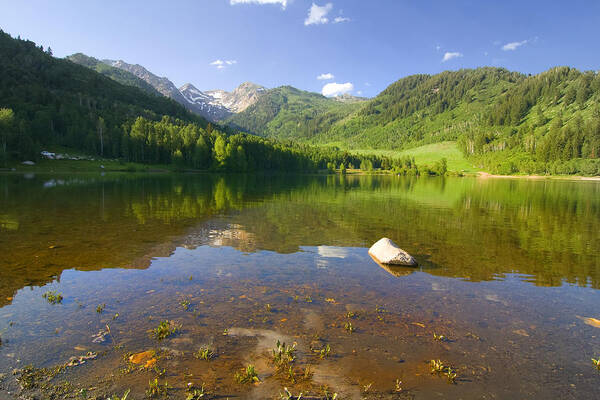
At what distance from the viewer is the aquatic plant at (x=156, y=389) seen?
7277mm

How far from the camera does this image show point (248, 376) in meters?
8.09

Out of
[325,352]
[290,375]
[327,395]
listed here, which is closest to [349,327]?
[325,352]

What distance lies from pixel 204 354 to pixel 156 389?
1.66 metres

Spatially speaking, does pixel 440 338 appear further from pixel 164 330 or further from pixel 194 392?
pixel 164 330

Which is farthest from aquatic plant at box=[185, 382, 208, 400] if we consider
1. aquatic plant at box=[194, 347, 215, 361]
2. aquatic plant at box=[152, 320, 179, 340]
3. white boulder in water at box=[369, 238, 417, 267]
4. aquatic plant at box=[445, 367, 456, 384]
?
white boulder in water at box=[369, 238, 417, 267]

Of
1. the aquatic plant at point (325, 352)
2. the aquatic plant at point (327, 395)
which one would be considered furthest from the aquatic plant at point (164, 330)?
the aquatic plant at point (327, 395)

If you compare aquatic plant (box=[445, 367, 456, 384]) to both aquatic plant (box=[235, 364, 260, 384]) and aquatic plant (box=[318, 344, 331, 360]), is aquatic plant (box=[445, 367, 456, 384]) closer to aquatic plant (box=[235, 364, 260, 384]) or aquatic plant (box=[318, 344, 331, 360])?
aquatic plant (box=[318, 344, 331, 360])

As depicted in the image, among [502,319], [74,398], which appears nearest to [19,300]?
[74,398]

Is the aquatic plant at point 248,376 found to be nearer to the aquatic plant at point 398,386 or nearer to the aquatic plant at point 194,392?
the aquatic plant at point 194,392

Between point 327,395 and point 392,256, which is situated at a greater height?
point 392,256

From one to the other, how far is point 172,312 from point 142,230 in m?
16.7

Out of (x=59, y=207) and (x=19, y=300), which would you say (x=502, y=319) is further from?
(x=59, y=207)

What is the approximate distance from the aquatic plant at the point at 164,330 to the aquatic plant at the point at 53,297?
5194mm

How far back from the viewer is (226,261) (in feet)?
60.7
